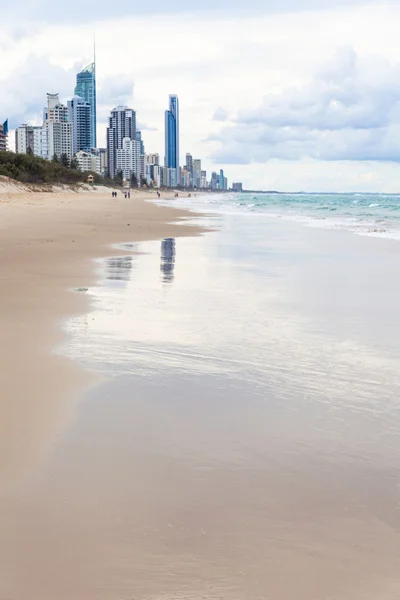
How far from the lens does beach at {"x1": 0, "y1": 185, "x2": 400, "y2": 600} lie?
301 centimetres

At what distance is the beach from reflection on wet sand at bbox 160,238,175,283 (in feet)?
8.16

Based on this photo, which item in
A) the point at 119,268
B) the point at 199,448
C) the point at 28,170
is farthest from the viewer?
the point at 28,170

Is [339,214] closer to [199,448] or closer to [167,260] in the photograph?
[167,260]

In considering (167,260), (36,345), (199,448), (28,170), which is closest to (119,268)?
(167,260)

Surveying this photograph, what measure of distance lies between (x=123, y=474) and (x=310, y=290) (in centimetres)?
761

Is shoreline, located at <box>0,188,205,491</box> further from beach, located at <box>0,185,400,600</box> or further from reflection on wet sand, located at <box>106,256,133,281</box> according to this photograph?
reflection on wet sand, located at <box>106,256,133,281</box>

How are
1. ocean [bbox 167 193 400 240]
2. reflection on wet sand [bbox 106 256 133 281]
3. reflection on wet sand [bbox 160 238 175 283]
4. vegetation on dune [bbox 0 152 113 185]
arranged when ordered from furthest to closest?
vegetation on dune [bbox 0 152 113 185], ocean [bbox 167 193 400 240], reflection on wet sand [bbox 160 238 175 283], reflection on wet sand [bbox 106 256 133 281]

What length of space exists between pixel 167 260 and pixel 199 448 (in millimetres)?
11383

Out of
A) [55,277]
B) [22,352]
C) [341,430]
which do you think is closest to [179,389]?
[341,430]

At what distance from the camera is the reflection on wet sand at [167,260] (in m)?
12.8

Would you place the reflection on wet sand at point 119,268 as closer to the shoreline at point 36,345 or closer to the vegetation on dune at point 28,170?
the shoreline at point 36,345

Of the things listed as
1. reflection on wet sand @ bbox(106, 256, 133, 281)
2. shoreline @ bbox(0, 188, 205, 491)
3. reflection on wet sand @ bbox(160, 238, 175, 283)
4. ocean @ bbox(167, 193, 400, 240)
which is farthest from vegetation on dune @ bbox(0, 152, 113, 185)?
shoreline @ bbox(0, 188, 205, 491)

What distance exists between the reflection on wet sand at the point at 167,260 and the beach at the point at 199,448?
8.16ft

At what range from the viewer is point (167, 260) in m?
15.6
